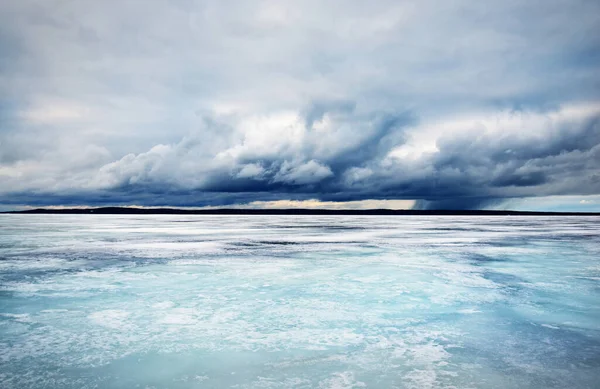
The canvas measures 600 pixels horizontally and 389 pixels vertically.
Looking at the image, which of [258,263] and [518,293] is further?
[258,263]

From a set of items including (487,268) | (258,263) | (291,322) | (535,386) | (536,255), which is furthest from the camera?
(536,255)

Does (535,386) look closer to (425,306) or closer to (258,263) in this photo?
Result: (425,306)

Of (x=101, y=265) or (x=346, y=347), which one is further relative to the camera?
(x=101, y=265)

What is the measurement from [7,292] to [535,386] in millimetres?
10466

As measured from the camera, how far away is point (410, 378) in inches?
197

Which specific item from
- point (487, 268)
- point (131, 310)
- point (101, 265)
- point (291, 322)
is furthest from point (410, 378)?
point (101, 265)

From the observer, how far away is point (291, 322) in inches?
294

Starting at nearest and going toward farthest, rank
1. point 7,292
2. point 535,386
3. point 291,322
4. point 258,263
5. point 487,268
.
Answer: point 535,386, point 291,322, point 7,292, point 487,268, point 258,263

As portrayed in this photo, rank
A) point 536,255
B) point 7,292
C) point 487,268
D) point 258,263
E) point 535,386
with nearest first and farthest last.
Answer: point 535,386, point 7,292, point 487,268, point 258,263, point 536,255

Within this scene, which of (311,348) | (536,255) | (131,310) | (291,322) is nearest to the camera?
(311,348)

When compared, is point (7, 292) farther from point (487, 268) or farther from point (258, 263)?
point (487, 268)

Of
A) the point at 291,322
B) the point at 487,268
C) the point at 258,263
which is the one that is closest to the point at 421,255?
the point at 487,268

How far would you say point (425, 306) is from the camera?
8711mm

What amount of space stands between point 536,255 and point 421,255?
4.77m
